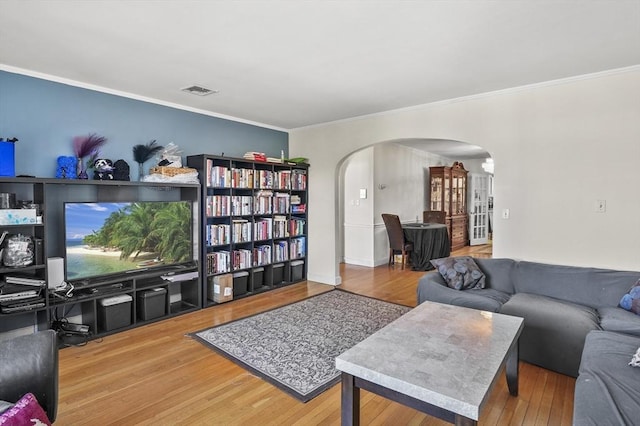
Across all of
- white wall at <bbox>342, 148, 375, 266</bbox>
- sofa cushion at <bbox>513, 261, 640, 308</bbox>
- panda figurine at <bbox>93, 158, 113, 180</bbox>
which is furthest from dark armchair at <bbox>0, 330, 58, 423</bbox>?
white wall at <bbox>342, 148, 375, 266</bbox>

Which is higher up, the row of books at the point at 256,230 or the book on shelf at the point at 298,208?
the book on shelf at the point at 298,208

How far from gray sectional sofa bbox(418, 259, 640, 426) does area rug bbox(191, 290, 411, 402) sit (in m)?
0.80

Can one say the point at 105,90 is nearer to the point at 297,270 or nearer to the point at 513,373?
the point at 297,270

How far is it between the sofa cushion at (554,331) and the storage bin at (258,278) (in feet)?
10.1

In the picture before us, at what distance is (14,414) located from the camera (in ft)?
4.32

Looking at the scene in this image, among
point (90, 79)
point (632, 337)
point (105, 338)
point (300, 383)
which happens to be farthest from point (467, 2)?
point (105, 338)

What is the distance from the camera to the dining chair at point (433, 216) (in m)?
8.07

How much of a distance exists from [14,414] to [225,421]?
3.72 ft

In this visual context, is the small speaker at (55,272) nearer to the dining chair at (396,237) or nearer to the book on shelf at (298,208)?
the book on shelf at (298,208)

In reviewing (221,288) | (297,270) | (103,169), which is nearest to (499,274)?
(297,270)

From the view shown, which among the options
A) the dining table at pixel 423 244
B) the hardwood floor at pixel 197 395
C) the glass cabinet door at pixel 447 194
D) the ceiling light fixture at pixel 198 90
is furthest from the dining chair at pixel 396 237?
the ceiling light fixture at pixel 198 90

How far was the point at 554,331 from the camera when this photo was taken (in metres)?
2.73

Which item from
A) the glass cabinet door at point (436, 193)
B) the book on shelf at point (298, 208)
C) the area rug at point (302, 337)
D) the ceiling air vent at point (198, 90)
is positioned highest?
the ceiling air vent at point (198, 90)

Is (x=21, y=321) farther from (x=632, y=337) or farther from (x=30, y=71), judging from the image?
(x=632, y=337)
